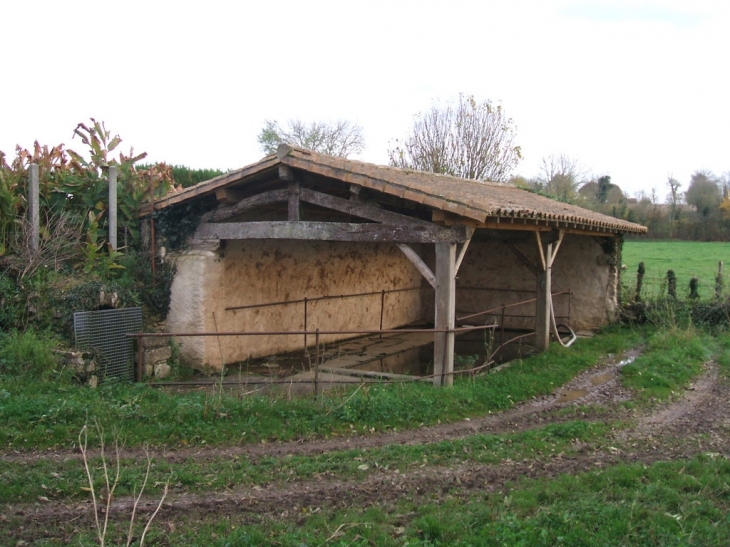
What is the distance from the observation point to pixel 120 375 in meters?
8.00

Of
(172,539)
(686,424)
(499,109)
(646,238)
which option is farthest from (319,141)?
(172,539)

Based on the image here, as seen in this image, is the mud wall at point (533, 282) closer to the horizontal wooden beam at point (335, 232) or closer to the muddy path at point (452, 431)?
the muddy path at point (452, 431)

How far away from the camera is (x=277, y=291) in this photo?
11234 mm

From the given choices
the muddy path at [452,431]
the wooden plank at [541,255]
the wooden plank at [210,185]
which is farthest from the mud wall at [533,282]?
the wooden plank at [210,185]

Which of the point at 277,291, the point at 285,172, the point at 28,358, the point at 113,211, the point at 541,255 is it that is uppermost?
the point at 285,172

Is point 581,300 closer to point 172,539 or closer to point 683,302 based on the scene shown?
point 683,302

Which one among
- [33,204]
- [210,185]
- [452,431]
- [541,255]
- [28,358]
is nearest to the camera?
[452,431]

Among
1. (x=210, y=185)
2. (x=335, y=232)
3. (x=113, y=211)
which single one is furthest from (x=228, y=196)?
(x=335, y=232)

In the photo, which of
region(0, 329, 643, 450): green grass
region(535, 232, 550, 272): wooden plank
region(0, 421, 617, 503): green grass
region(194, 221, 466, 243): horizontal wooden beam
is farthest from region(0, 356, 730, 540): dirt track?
region(535, 232, 550, 272): wooden plank

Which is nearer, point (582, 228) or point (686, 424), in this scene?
point (686, 424)

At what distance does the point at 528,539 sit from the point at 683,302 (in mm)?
10997

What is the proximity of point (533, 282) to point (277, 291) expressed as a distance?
21.3 feet

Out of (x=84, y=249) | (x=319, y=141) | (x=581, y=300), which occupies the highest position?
(x=319, y=141)

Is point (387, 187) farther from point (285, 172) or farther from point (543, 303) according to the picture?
point (543, 303)
